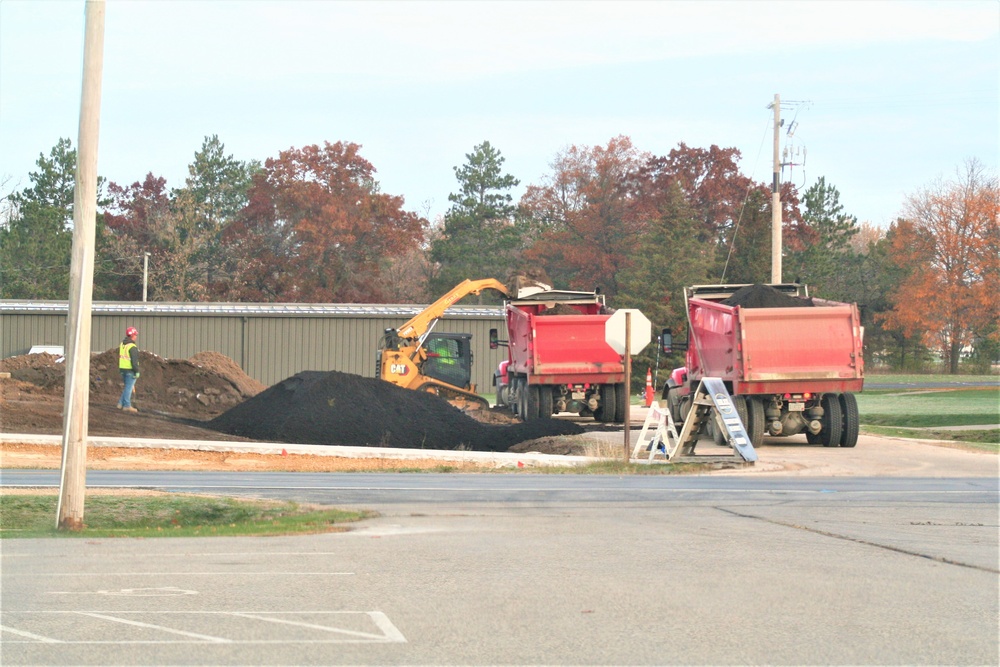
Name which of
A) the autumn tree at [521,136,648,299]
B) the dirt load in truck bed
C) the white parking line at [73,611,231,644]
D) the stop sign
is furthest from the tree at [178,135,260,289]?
the white parking line at [73,611,231,644]

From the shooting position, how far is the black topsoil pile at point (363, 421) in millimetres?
23703

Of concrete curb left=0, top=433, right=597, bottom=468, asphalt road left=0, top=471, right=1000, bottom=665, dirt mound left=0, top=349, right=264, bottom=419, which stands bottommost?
asphalt road left=0, top=471, right=1000, bottom=665

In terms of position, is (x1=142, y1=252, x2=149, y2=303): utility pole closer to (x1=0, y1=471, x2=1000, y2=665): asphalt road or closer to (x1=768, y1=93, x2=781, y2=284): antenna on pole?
(x1=768, y1=93, x2=781, y2=284): antenna on pole

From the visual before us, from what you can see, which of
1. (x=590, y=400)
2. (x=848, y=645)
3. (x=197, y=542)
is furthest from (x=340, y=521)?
(x=590, y=400)

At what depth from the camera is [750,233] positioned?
6675 cm

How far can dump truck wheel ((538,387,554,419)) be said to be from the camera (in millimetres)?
29203

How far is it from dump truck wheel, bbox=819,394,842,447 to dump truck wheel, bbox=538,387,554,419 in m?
7.88

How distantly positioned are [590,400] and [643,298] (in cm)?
2735

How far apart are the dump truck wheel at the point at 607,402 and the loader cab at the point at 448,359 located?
484 centimetres

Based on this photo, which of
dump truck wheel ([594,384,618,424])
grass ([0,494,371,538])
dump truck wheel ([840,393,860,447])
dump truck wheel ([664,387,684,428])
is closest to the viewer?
grass ([0,494,371,538])

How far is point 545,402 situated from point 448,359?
5164 millimetres

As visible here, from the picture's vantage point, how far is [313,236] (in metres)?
68.2

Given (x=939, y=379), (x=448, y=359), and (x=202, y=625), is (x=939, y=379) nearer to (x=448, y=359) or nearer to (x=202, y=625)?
(x=448, y=359)

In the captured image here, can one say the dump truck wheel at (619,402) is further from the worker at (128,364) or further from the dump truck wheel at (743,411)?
the worker at (128,364)
